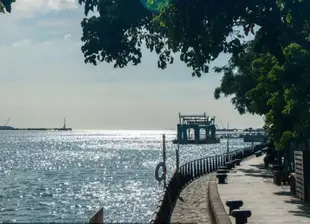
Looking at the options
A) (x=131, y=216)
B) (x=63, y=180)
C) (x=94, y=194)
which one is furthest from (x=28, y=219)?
(x=63, y=180)

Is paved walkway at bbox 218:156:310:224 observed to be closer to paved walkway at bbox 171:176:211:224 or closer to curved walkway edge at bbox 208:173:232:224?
curved walkway edge at bbox 208:173:232:224

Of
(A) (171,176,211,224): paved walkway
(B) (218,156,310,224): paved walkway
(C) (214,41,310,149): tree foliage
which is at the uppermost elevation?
(C) (214,41,310,149): tree foliage

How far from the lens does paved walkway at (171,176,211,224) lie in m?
19.8

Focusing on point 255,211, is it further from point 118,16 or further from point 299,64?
point 118,16

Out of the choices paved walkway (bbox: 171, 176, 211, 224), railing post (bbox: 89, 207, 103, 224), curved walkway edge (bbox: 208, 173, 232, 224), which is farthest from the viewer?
paved walkway (bbox: 171, 176, 211, 224)

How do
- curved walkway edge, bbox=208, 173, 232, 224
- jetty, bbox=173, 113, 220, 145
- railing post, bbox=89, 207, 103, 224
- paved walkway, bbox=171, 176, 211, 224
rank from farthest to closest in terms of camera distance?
jetty, bbox=173, 113, 220, 145 < paved walkway, bbox=171, 176, 211, 224 < curved walkway edge, bbox=208, 173, 232, 224 < railing post, bbox=89, 207, 103, 224

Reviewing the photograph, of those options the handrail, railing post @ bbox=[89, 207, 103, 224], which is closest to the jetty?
the handrail

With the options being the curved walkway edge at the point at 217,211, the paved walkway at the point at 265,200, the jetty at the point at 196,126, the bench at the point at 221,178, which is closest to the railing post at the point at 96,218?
the curved walkway edge at the point at 217,211

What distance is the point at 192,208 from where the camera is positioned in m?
22.9

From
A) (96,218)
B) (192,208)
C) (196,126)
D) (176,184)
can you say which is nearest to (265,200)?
(192,208)

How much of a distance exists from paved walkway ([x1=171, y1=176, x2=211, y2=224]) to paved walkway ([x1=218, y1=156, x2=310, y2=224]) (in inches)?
35.4

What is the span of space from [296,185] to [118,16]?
9.61m

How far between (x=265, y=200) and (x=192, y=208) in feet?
10.2

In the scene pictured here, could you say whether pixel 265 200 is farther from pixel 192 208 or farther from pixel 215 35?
pixel 215 35
